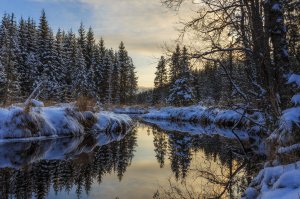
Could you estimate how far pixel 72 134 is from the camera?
49.2ft

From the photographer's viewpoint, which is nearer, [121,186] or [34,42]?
[121,186]

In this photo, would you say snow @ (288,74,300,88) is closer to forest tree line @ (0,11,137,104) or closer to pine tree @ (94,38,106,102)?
forest tree line @ (0,11,137,104)

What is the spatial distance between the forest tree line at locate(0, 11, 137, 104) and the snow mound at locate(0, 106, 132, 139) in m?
16.8

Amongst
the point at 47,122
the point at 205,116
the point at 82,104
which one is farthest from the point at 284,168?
the point at 205,116

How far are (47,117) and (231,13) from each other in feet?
28.5

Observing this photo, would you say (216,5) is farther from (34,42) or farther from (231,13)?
(34,42)

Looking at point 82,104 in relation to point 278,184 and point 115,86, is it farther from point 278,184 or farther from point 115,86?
point 115,86

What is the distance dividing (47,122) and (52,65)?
3578cm

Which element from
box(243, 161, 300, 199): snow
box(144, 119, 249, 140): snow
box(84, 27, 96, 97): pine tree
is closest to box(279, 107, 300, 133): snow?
box(243, 161, 300, 199): snow

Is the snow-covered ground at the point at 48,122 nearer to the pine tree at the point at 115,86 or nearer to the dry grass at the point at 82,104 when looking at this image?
the dry grass at the point at 82,104

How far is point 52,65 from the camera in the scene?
4828 cm

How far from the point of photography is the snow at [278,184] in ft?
12.4

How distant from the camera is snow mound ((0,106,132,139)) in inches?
490

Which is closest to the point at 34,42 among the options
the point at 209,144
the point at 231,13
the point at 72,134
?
the point at 72,134
